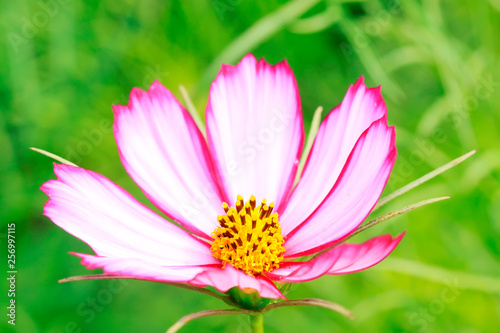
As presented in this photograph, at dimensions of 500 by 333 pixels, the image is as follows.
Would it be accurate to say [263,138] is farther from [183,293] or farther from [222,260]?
[183,293]

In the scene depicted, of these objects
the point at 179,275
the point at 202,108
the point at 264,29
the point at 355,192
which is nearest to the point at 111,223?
the point at 179,275

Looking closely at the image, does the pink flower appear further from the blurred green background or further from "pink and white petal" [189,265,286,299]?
the blurred green background

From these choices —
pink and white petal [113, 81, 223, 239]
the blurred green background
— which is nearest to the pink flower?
pink and white petal [113, 81, 223, 239]

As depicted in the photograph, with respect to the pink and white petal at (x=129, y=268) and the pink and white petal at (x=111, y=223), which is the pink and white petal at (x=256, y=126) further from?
the pink and white petal at (x=129, y=268)

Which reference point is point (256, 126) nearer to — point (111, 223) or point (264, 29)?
point (111, 223)

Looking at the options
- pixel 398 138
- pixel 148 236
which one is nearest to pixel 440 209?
pixel 398 138

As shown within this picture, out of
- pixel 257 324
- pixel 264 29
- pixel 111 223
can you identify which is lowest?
pixel 257 324
